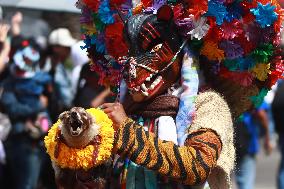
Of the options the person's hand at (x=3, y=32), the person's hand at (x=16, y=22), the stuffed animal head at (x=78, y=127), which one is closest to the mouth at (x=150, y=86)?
the stuffed animal head at (x=78, y=127)

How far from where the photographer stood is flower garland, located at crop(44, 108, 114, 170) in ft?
9.30

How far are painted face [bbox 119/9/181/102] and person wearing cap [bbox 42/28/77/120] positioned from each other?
432cm

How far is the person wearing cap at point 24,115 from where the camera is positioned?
7062 mm

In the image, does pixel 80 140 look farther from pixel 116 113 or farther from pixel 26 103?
pixel 26 103

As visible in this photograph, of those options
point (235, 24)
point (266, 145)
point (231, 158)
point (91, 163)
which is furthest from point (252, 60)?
point (266, 145)

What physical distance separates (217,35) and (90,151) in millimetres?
788

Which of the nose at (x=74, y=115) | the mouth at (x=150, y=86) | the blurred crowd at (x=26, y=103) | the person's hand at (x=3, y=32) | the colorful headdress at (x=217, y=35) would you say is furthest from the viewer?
the person's hand at (x=3, y=32)

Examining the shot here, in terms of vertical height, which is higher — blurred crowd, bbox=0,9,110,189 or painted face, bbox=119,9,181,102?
blurred crowd, bbox=0,9,110,189

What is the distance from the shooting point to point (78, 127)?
9.18 feet

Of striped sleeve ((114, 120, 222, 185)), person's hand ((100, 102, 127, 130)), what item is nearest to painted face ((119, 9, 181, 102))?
person's hand ((100, 102, 127, 130))

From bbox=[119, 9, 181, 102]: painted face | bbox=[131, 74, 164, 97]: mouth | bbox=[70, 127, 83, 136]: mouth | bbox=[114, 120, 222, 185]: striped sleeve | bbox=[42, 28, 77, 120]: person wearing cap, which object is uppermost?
bbox=[42, 28, 77, 120]: person wearing cap

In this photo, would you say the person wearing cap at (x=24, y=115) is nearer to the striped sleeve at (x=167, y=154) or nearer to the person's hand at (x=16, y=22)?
the person's hand at (x=16, y=22)

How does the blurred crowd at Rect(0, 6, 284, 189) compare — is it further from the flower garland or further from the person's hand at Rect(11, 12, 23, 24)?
the flower garland

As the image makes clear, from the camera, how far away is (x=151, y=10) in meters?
3.32
